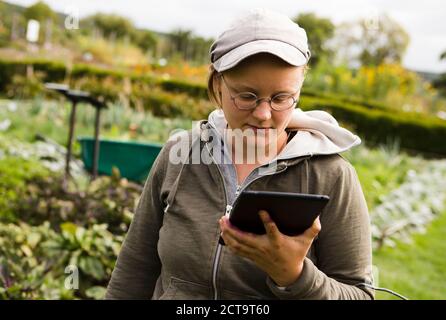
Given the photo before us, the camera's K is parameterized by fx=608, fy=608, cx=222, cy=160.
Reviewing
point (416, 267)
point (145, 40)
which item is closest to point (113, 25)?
point (145, 40)

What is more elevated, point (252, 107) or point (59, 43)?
point (59, 43)

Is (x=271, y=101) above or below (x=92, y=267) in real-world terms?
above

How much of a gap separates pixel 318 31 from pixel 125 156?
20.1 meters

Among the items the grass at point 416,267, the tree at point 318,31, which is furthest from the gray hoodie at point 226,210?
the tree at point 318,31

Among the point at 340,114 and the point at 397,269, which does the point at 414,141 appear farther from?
the point at 397,269

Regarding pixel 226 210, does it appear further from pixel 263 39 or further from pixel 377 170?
pixel 377 170

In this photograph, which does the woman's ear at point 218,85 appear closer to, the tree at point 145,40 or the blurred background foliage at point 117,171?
the blurred background foliage at point 117,171

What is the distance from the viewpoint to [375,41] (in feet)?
102

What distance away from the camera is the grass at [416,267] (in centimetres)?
415

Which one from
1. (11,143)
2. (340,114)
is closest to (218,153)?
(11,143)

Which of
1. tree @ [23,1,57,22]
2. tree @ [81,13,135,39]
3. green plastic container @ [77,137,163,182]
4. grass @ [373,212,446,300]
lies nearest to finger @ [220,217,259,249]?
grass @ [373,212,446,300]

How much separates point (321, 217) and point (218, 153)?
325mm

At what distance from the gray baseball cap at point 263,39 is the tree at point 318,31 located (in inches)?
855

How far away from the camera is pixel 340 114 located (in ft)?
38.1
